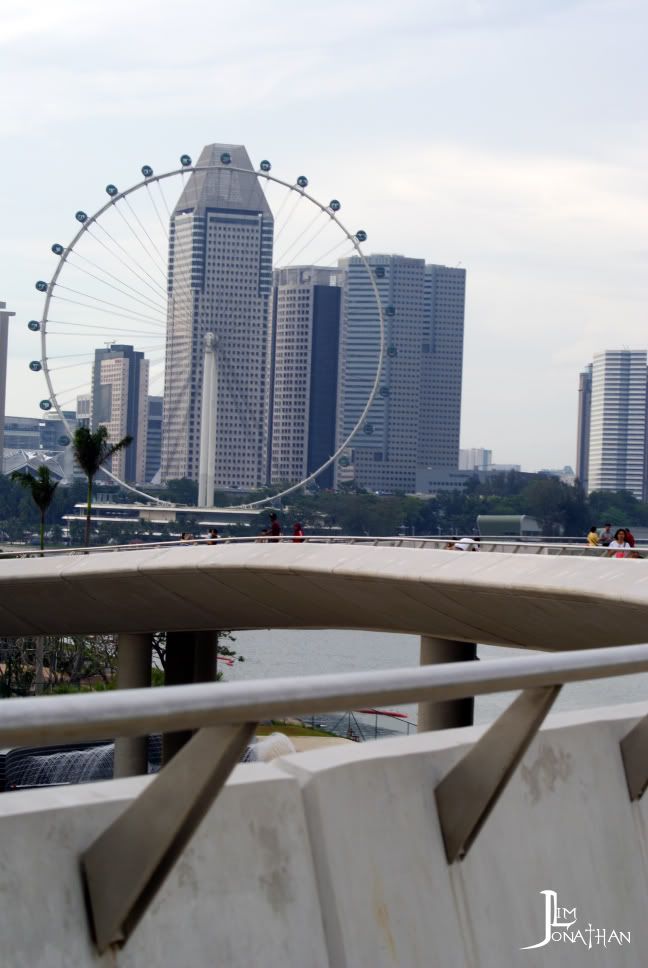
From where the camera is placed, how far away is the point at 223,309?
95000mm

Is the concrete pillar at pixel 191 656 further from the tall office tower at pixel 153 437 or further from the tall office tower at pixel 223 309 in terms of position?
the tall office tower at pixel 153 437

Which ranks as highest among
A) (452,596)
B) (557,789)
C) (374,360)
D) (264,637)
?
(374,360)

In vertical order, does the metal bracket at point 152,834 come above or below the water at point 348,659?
above

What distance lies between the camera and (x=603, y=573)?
2245 centimetres

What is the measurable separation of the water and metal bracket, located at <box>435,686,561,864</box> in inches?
2410

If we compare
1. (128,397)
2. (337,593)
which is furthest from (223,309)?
(337,593)

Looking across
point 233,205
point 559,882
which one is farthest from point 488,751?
point 233,205

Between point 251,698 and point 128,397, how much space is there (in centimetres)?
15641

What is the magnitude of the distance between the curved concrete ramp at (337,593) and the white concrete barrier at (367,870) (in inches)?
665

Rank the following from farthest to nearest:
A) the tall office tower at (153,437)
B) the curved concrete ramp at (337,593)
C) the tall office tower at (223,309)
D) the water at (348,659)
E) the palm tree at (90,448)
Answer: the tall office tower at (153,437) → the tall office tower at (223,309) → the water at (348,659) → the palm tree at (90,448) → the curved concrete ramp at (337,593)

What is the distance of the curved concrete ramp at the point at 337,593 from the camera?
23312mm

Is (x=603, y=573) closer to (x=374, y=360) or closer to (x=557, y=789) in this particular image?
(x=557, y=789)

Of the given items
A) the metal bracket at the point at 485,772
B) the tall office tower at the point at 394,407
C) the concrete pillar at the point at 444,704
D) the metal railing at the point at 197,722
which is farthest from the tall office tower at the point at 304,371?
the metal railing at the point at 197,722

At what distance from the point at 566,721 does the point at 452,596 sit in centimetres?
2237
